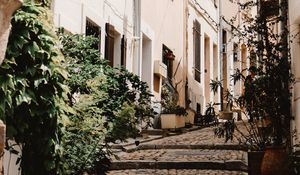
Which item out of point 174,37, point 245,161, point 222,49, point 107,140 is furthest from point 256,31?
point 222,49

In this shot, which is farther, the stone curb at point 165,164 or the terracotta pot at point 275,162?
the stone curb at point 165,164

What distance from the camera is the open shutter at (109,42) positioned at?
46.2 ft

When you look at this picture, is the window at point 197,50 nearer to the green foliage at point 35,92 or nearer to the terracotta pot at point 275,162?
the terracotta pot at point 275,162

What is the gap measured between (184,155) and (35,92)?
6249 mm

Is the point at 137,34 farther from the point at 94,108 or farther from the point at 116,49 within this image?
the point at 94,108

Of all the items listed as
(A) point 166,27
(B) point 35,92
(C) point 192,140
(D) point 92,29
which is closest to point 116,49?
(D) point 92,29

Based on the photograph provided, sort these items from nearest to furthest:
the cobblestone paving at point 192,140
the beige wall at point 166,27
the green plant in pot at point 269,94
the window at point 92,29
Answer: the green plant in pot at point 269,94
the window at point 92,29
the cobblestone paving at point 192,140
the beige wall at point 166,27

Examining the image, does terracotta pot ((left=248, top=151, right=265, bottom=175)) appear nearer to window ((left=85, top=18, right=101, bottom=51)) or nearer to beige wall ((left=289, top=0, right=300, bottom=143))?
beige wall ((left=289, top=0, right=300, bottom=143))

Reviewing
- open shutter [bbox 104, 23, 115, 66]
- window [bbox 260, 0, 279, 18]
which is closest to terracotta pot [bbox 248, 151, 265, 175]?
window [bbox 260, 0, 279, 18]

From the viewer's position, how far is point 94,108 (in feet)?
25.4

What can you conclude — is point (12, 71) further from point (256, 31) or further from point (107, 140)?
point (256, 31)

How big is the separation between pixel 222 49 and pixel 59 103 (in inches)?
787

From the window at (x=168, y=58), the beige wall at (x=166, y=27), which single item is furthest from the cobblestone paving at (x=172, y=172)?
the window at (x=168, y=58)

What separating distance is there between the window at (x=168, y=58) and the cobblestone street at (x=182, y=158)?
5157 mm
